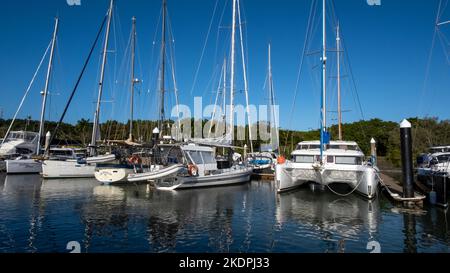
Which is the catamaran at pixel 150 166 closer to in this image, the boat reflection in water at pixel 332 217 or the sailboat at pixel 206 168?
the sailboat at pixel 206 168

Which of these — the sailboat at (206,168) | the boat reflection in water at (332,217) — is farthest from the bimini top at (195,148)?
the boat reflection in water at (332,217)

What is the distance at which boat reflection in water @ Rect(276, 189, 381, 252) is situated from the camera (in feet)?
40.3

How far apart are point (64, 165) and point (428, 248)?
3225 centimetres

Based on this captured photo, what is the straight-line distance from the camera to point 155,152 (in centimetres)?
2764

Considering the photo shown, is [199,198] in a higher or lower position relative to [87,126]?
lower

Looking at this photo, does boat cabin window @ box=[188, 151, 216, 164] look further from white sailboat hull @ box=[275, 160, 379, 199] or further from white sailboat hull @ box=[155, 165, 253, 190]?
white sailboat hull @ box=[275, 160, 379, 199]

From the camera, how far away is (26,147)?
47656mm

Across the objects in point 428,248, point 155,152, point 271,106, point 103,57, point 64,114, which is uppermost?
point 103,57

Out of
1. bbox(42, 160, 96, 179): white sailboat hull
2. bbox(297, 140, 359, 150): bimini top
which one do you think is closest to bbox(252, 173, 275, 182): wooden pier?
bbox(297, 140, 359, 150): bimini top

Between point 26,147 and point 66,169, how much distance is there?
65.1ft

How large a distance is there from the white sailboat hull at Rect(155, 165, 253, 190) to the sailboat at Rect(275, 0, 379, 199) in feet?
20.5

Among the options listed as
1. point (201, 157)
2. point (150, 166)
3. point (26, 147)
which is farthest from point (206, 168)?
point (26, 147)
